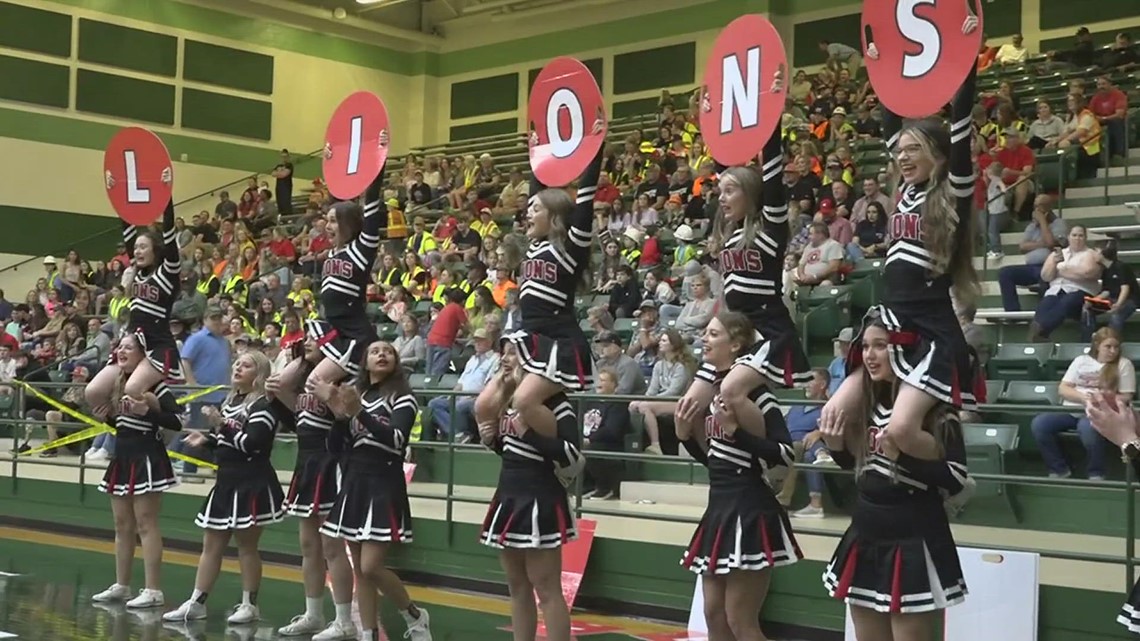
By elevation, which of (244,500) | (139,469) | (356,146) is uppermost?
(356,146)

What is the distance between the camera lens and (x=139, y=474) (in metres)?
7.09

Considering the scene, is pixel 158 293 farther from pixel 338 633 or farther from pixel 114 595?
pixel 338 633

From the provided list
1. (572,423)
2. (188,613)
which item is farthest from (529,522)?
(188,613)

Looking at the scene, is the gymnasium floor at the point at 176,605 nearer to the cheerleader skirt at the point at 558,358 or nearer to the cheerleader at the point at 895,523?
the cheerleader skirt at the point at 558,358

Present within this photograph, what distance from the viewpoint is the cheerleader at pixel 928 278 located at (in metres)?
A: 3.73

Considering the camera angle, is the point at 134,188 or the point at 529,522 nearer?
the point at 529,522

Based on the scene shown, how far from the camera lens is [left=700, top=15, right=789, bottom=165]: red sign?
4871mm

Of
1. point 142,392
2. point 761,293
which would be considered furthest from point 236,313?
point 761,293

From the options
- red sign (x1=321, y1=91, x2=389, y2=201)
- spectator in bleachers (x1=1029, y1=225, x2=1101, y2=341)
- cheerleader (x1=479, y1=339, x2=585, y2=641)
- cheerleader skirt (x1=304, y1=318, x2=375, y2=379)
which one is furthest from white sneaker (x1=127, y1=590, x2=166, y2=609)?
spectator in bleachers (x1=1029, y1=225, x2=1101, y2=341)

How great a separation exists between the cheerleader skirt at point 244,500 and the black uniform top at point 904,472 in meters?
3.73

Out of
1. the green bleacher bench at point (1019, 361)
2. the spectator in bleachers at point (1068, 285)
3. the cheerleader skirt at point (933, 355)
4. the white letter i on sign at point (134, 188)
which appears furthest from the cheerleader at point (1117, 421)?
the white letter i on sign at point (134, 188)

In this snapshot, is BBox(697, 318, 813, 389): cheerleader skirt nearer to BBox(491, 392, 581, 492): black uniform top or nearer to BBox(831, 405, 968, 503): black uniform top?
BBox(491, 392, 581, 492): black uniform top

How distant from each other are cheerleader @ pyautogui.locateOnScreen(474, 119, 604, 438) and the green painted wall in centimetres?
192

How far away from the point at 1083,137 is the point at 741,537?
8570 millimetres
